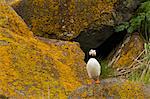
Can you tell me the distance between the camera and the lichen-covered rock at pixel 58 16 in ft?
27.5

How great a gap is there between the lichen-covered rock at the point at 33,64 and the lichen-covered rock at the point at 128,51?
1.62 metres

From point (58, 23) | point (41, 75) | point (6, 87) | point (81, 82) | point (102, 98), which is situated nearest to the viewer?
point (102, 98)

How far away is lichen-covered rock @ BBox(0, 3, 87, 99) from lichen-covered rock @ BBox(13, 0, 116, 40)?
1.47 meters

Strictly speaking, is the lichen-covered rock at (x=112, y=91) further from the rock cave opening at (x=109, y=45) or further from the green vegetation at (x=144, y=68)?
the rock cave opening at (x=109, y=45)

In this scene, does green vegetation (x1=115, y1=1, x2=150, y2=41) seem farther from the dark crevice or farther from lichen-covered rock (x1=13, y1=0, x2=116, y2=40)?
lichen-covered rock (x1=13, y1=0, x2=116, y2=40)

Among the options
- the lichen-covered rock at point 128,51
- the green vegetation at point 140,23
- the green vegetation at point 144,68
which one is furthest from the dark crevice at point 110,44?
the green vegetation at point 144,68

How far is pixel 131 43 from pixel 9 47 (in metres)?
3.28

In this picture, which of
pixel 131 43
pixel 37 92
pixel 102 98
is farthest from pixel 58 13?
pixel 102 98

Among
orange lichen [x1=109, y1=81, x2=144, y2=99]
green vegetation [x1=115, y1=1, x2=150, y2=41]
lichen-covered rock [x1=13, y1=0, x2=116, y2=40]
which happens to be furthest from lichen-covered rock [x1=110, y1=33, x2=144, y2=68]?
orange lichen [x1=109, y1=81, x2=144, y2=99]

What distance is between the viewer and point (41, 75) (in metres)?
5.69

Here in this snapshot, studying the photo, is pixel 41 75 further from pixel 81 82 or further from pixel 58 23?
pixel 58 23

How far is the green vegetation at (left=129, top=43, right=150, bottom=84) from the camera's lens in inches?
294

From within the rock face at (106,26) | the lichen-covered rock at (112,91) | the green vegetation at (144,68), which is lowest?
the lichen-covered rock at (112,91)

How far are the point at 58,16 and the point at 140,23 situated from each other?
1386mm
